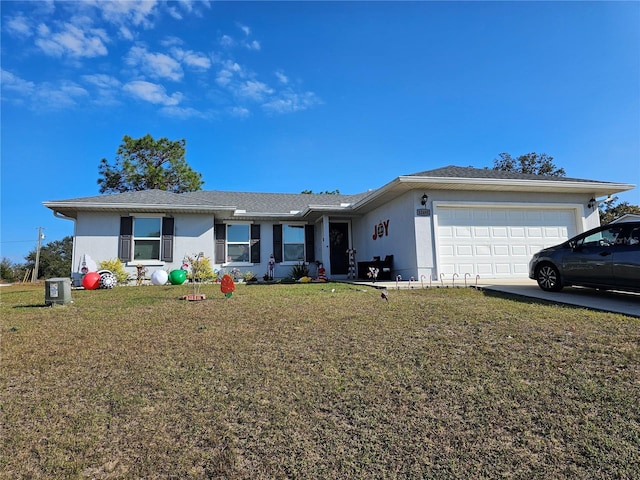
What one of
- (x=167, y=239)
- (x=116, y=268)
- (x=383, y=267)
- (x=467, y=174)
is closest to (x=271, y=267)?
(x=167, y=239)

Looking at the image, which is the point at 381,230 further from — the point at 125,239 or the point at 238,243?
the point at 125,239

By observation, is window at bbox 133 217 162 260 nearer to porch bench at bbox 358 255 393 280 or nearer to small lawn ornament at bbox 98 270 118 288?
small lawn ornament at bbox 98 270 118 288

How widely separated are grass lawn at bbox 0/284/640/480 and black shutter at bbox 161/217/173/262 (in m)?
7.57

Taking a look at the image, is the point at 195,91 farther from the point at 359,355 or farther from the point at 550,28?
the point at 359,355

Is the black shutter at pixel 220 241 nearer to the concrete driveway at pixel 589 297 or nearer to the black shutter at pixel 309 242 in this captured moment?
the black shutter at pixel 309 242

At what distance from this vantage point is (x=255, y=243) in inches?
553

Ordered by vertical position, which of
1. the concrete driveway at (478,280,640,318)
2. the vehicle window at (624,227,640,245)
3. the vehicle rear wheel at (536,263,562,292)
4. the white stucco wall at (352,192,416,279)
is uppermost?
the white stucco wall at (352,192,416,279)

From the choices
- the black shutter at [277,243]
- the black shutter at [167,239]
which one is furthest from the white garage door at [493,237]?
the black shutter at [167,239]

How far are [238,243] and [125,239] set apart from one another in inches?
154

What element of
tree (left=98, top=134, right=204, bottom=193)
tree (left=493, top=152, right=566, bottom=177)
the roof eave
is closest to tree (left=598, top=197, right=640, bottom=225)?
tree (left=493, top=152, right=566, bottom=177)

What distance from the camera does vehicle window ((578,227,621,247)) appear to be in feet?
20.6

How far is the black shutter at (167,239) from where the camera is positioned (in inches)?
486

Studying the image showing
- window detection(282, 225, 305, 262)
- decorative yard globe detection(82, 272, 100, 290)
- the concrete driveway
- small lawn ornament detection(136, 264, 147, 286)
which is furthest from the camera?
window detection(282, 225, 305, 262)

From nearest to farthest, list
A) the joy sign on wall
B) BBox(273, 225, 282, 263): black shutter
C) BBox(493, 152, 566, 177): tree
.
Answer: the joy sign on wall → BBox(273, 225, 282, 263): black shutter → BBox(493, 152, 566, 177): tree
